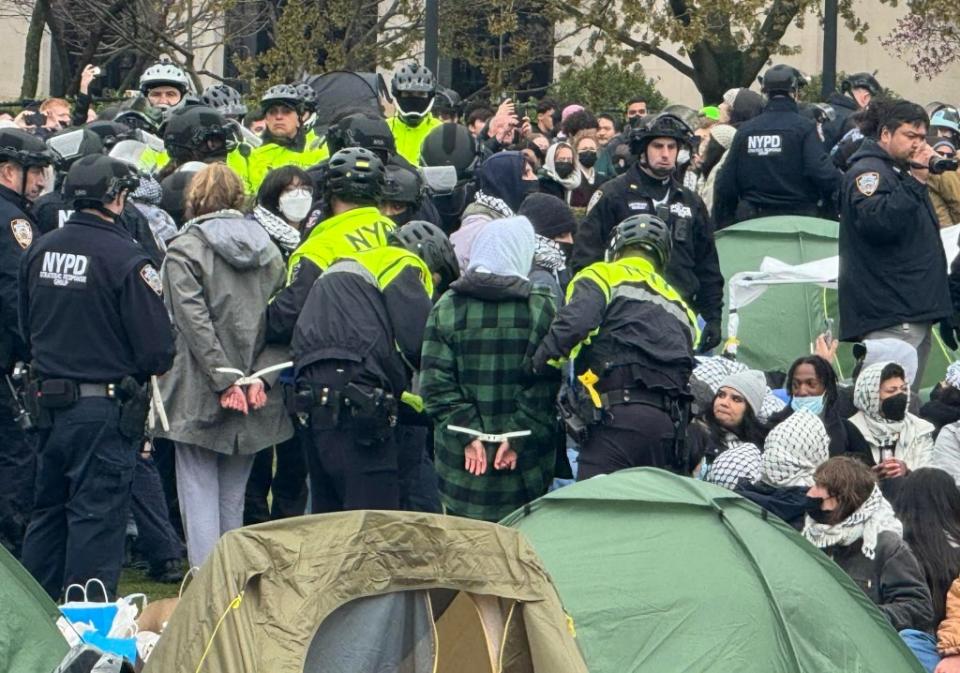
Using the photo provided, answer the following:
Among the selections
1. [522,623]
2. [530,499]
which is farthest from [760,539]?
[522,623]

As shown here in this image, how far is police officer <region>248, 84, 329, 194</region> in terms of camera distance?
488 inches

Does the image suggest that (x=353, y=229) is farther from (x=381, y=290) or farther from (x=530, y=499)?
(x=530, y=499)

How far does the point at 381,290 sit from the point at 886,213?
306cm

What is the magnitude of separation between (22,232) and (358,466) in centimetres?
206

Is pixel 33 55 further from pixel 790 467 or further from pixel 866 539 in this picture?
pixel 866 539

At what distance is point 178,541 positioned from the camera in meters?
10.5

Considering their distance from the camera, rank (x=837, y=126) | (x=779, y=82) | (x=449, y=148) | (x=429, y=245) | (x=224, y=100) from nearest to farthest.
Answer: (x=429, y=245) < (x=449, y=148) < (x=224, y=100) < (x=779, y=82) < (x=837, y=126)

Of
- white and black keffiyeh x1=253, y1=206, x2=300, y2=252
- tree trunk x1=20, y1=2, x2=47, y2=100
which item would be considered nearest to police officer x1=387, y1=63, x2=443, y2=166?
white and black keffiyeh x1=253, y1=206, x2=300, y2=252

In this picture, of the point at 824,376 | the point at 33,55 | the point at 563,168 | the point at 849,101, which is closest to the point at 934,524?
the point at 824,376

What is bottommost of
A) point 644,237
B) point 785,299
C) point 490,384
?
point 785,299

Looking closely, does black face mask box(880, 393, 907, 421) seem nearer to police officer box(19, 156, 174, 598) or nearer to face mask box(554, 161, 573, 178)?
police officer box(19, 156, 174, 598)

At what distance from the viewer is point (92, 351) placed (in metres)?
8.92

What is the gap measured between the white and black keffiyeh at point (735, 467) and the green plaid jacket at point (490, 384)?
945 mm

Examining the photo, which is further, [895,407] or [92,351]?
[895,407]
